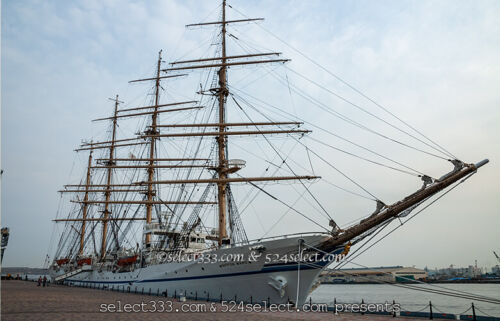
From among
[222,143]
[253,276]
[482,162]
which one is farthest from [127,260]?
[482,162]

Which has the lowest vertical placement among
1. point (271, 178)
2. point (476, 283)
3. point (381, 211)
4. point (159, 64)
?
point (476, 283)

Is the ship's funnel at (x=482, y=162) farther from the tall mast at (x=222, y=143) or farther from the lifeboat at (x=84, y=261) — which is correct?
the lifeboat at (x=84, y=261)

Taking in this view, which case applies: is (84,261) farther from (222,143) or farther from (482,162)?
(482,162)

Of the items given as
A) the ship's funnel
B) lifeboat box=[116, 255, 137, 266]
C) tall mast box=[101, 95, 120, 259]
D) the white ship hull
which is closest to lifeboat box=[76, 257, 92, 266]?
tall mast box=[101, 95, 120, 259]

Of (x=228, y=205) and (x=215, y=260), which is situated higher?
(x=228, y=205)

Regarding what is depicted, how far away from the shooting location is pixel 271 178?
90.5ft

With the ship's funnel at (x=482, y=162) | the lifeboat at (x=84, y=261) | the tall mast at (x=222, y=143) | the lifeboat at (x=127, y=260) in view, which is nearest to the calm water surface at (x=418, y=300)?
the ship's funnel at (x=482, y=162)

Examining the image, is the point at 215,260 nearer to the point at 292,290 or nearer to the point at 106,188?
the point at 292,290

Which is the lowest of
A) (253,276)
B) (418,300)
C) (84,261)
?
(418,300)

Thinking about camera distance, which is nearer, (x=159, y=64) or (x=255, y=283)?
(x=255, y=283)

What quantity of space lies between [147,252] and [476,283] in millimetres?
114573

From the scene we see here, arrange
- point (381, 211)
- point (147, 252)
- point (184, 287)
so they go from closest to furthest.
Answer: point (381, 211) < point (184, 287) < point (147, 252)

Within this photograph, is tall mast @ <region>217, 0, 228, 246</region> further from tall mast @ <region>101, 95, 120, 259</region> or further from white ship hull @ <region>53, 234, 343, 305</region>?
tall mast @ <region>101, 95, 120, 259</region>

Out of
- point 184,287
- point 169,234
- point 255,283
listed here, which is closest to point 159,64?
point 169,234
